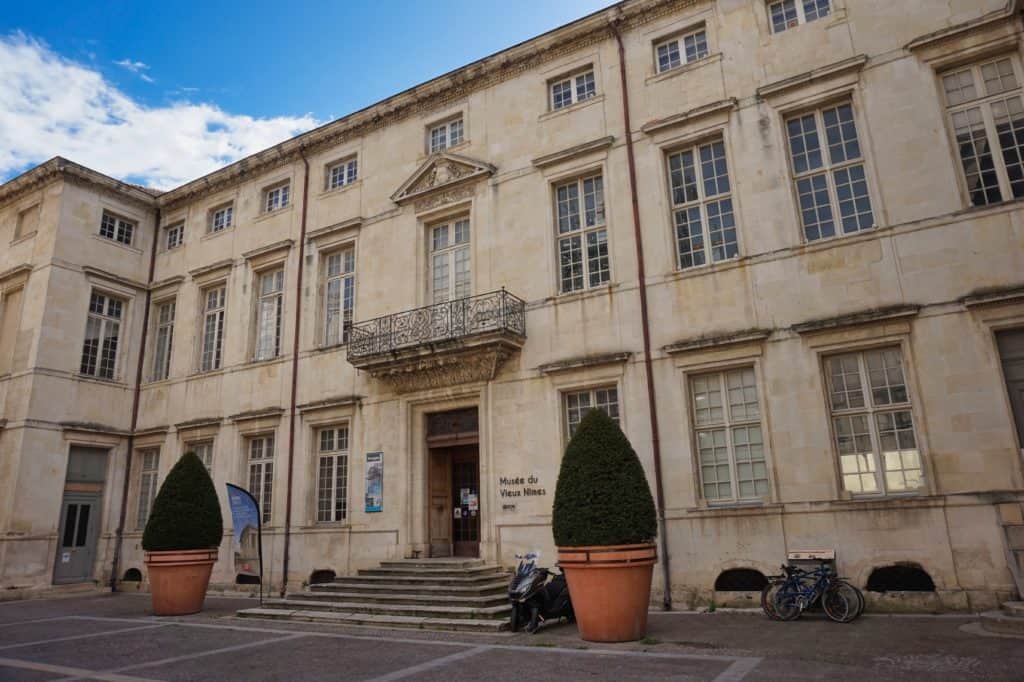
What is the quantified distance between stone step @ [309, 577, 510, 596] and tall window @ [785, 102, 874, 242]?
8206 mm

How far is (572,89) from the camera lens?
15.9 meters

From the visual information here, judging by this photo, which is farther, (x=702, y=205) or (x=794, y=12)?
(x=702, y=205)

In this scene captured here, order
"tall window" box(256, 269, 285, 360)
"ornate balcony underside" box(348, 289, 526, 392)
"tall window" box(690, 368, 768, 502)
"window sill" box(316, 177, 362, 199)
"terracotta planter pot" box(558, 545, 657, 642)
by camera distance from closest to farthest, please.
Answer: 1. "terracotta planter pot" box(558, 545, 657, 642)
2. "tall window" box(690, 368, 768, 502)
3. "ornate balcony underside" box(348, 289, 526, 392)
4. "window sill" box(316, 177, 362, 199)
5. "tall window" box(256, 269, 285, 360)

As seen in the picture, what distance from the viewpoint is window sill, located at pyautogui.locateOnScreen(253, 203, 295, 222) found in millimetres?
19594

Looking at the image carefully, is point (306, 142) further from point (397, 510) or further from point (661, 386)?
point (661, 386)

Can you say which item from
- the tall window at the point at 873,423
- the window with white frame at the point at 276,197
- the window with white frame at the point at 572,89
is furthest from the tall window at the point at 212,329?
the tall window at the point at 873,423

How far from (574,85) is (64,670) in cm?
1384

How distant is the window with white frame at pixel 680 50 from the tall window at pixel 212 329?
13.3 metres

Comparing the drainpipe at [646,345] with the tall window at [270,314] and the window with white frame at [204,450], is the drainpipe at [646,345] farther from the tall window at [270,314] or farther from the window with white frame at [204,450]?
the window with white frame at [204,450]

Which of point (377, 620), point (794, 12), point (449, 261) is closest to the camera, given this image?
point (377, 620)

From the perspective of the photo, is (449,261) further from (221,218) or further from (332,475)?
(221,218)

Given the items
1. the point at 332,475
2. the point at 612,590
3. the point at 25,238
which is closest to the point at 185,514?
the point at 332,475

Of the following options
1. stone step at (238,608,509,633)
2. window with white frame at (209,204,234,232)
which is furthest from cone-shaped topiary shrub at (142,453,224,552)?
window with white frame at (209,204,234,232)

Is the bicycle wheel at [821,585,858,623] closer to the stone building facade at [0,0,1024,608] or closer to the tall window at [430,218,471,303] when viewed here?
the stone building facade at [0,0,1024,608]
